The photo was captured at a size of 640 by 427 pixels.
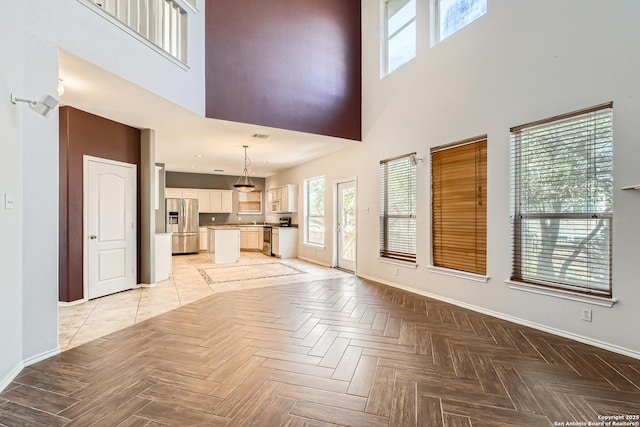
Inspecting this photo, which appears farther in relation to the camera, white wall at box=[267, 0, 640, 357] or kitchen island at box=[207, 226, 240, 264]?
kitchen island at box=[207, 226, 240, 264]

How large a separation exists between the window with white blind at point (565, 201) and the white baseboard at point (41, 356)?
15.2 ft

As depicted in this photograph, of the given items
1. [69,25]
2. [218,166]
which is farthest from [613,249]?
[218,166]

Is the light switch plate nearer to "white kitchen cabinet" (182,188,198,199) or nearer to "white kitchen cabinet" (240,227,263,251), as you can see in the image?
"white kitchen cabinet" (182,188,198,199)

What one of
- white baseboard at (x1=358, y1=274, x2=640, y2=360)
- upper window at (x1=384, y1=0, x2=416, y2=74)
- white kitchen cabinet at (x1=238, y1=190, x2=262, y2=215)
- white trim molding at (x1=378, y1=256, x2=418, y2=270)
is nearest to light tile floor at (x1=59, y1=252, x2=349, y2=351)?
white trim molding at (x1=378, y1=256, x2=418, y2=270)

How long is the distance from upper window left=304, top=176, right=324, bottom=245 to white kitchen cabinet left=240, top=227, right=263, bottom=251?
2404mm

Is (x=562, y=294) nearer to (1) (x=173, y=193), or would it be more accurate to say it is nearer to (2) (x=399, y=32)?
(2) (x=399, y=32)

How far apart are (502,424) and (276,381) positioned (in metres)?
1.44

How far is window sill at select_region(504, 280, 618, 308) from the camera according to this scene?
2858mm

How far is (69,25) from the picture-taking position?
9.12ft

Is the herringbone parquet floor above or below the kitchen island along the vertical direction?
below

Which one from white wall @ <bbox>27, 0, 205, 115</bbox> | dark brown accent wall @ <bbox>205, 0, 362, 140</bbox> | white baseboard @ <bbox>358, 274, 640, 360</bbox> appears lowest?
white baseboard @ <bbox>358, 274, 640, 360</bbox>

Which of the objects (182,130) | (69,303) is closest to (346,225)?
(182,130)

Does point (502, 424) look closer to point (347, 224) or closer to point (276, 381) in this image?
point (276, 381)

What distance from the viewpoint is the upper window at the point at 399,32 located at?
17.1 ft
